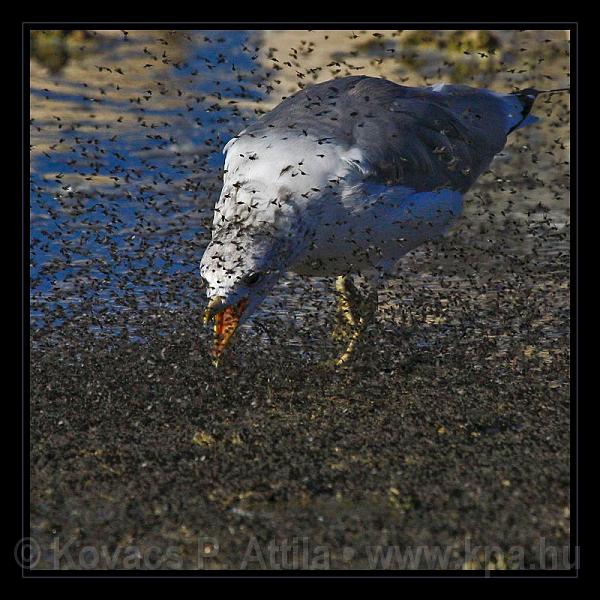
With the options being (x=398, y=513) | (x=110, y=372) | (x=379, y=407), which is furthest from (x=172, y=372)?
(x=398, y=513)

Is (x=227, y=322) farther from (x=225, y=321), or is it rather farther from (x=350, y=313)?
(x=350, y=313)

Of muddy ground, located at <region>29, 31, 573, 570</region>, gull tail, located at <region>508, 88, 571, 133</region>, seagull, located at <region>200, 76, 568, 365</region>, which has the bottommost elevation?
muddy ground, located at <region>29, 31, 573, 570</region>

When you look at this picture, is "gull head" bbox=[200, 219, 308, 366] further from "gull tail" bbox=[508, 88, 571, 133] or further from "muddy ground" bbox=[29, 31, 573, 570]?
"gull tail" bbox=[508, 88, 571, 133]

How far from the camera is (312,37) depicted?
12.1m

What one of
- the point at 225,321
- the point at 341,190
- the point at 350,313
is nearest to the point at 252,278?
the point at 225,321

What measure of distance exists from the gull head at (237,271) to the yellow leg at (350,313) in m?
0.88

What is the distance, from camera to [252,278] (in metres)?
5.21

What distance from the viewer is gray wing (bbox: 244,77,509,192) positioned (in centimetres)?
584

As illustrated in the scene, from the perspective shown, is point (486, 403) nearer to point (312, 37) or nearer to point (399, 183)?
point (399, 183)

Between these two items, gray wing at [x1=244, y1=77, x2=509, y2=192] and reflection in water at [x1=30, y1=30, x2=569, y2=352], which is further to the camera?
reflection in water at [x1=30, y1=30, x2=569, y2=352]

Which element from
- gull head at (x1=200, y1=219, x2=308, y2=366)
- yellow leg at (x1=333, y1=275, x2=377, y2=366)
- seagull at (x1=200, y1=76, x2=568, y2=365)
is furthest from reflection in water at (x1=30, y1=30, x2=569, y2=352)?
gull head at (x1=200, y1=219, x2=308, y2=366)

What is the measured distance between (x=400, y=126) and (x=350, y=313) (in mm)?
1157

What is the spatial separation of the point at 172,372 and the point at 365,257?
1.25 m

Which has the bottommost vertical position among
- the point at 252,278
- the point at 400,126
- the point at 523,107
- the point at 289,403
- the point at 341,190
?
the point at 289,403
